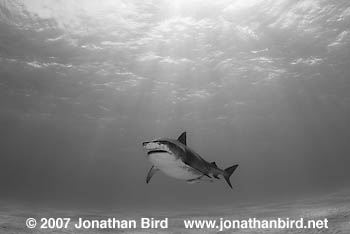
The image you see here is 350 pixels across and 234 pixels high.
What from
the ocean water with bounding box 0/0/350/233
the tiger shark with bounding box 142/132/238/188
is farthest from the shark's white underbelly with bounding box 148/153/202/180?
the ocean water with bounding box 0/0/350/233

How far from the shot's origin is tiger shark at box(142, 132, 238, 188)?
14.7 ft

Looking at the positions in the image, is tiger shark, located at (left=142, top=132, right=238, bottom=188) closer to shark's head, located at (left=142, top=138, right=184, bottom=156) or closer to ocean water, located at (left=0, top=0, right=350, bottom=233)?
shark's head, located at (left=142, top=138, right=184, bottom=156)

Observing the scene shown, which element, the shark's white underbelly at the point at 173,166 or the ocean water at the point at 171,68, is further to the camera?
the ocean water at the point at 171,68

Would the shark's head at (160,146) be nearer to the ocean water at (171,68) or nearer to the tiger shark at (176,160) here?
the tiger shark at (176,160)

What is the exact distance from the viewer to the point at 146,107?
3775cm

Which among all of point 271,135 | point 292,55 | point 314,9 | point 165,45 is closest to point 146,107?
point 165,45

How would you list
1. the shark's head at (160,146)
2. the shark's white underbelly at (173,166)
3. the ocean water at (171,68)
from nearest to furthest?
the shark's head at (160,146), the shark's white underbelly at (173,166), the ocean water at (171,68)

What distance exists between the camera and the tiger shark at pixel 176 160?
14.7 ft

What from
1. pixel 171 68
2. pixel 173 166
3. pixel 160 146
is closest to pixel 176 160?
pixel 173 166

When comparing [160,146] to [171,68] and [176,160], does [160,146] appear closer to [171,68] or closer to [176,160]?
[176,160]

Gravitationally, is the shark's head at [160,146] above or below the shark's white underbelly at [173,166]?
above

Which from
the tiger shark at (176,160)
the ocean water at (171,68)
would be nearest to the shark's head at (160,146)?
the tiger shark at (176,160)

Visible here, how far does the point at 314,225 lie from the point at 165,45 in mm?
16992

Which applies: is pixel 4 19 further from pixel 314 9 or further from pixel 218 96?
pixel 218 96
